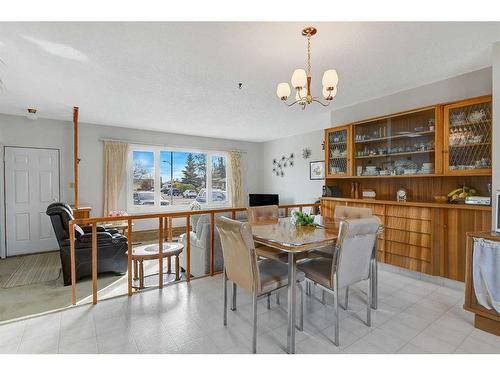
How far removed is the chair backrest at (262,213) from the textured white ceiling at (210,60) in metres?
1.51

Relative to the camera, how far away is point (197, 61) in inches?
96.2

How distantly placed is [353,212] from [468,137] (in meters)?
1.42

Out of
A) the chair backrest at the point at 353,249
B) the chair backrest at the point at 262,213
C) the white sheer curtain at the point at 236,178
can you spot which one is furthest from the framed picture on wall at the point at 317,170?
the chair backrest at the point at 353,249

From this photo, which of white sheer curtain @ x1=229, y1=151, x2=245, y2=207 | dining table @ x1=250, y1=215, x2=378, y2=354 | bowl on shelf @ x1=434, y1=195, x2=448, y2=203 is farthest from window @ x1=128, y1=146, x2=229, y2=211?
bowl on shelf @ x1=434, y1=195, x2=448, y2=203

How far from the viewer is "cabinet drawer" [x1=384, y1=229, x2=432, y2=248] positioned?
9.50 feet

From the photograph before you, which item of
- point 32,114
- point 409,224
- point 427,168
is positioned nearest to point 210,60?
point 427,168

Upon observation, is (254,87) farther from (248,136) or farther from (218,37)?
(248,136)

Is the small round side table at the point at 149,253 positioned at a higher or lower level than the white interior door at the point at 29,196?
lower

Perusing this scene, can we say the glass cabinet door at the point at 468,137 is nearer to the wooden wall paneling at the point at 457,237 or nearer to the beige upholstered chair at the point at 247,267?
the wooden wall paneling at the point at 457,237

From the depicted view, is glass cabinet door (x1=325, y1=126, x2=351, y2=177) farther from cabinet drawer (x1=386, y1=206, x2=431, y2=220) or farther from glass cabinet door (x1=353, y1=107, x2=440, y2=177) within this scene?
cabinet drawer (x1=386, y1=206, x2=431, y2=220)

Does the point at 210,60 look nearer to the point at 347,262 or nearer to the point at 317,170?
the point at 347,262

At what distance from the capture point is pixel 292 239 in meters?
1.84

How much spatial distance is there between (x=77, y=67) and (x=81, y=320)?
241cm

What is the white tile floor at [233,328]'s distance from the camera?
5.76 ft
